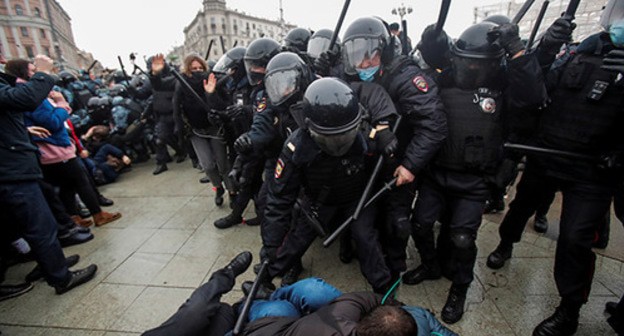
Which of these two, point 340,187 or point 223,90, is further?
point 223,90

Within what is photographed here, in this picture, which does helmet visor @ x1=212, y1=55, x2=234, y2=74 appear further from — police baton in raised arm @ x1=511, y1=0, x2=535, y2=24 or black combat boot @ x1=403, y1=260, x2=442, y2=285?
black combat boot @ x1=403, y1=260, x2=442, y2=285

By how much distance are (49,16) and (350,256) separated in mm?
80438

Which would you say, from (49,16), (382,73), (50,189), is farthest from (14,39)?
(382,73)

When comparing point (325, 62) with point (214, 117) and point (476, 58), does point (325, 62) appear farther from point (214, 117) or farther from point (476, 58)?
point (214, 117)

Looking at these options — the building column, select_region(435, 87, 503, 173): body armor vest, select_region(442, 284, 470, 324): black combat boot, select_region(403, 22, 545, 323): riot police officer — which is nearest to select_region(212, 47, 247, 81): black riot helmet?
select_region(403, 22, 545, 323): riot police officer

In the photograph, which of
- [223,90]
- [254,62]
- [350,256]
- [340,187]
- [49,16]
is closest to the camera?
[340,187]

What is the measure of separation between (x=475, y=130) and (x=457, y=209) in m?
0.64

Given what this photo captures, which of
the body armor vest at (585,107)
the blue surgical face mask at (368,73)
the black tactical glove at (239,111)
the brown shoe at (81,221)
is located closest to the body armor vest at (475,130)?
the body armor vest at (585,107)

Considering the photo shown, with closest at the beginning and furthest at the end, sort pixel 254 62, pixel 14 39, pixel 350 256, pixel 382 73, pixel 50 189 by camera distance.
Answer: pixel 382 73 < pixel 350 256 < pixel 254 62 < pixel 50 189 < pixel 14 39

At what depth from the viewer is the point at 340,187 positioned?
92.7 inches

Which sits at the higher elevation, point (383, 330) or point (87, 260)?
point (383, 330)

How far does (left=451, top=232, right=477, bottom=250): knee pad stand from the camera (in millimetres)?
2250

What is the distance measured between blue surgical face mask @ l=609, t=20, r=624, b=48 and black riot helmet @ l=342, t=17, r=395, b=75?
1435 millimetres

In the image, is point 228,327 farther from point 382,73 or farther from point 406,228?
point 382,73
